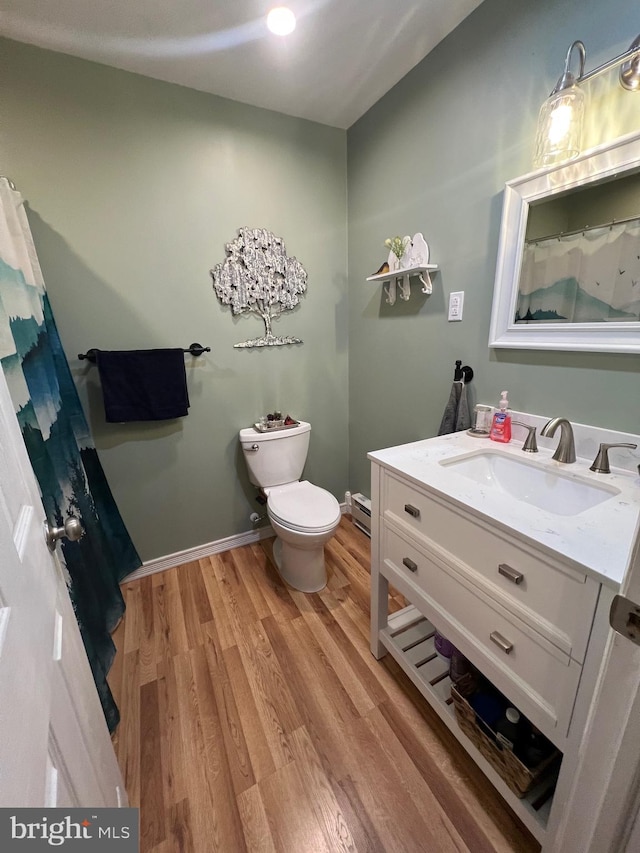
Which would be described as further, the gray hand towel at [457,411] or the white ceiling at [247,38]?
the gray hand towel at [457,411]

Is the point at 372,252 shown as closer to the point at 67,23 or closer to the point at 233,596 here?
the point at 67,23

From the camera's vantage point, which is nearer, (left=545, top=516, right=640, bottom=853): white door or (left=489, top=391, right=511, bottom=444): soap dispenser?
(left=545, top=516, right=640, bottom=853): white door

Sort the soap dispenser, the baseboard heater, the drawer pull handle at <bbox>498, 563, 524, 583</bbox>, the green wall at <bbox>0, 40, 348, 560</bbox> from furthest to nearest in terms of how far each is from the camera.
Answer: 1. the baseboard heater
2. the green wall at <bbox>0, 40, 348, 560</bbox>
3. the soap dispenser
4. the drawer pull handle at <bbox>498, 563, 524, 583</bbox>

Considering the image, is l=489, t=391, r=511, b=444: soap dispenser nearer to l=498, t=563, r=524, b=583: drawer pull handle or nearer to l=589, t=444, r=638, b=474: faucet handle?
l=589, t=444, r=638, b=474: faucet handle

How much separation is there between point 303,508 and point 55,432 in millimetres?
1072

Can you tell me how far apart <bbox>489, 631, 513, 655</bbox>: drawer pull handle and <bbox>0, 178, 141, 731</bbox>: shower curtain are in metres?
1.25

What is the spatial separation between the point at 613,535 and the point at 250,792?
1229 millimetres

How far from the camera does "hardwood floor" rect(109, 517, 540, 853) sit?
3.05 feet

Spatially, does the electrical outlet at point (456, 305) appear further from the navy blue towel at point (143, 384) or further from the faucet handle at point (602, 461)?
the navy blue towel at point (143, 384)

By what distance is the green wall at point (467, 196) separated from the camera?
1.00m

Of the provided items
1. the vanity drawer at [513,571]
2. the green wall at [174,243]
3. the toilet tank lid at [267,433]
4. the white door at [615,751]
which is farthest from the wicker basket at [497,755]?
the green wall at [174,243]

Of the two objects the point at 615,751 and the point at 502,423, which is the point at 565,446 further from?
the point at 615,751

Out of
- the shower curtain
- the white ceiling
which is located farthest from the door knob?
the white ceiling

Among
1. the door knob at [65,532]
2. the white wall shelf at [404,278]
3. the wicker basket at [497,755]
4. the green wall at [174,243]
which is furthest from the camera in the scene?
the white wall shelf at [404,278]
